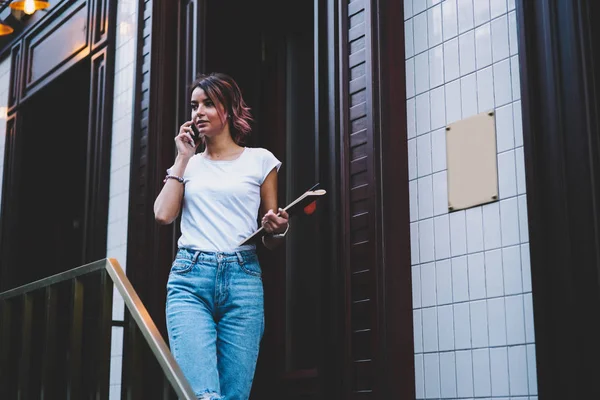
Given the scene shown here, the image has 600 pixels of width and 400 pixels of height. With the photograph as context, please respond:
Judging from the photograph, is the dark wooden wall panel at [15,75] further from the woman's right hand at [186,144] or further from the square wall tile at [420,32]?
the square wall tile at [420,32]

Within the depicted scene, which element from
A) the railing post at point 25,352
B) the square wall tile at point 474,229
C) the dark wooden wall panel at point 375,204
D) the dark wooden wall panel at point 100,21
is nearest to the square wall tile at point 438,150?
the dark wooden wall panel at point 375,204

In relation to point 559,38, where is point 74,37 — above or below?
above

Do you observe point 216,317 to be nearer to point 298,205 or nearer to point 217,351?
point 217,351

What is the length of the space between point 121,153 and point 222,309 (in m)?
3.05

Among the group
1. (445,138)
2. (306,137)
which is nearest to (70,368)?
(445,138)

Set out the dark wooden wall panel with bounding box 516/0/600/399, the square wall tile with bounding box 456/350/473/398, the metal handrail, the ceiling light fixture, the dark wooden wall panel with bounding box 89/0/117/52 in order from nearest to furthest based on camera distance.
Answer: the metal handrail
the dark wooden wall panel with bounding box 516/0/600/399
the square wall tile with bounding box 456/350/473/398
the dark wooden wall panel with bounding box 89/0/117/52
the ceiling light fixture

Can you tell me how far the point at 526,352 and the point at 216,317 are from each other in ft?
4.16

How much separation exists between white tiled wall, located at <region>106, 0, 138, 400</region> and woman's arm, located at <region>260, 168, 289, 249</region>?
2.46m

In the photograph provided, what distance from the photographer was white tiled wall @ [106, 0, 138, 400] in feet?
21.3

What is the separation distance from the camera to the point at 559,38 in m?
3.75

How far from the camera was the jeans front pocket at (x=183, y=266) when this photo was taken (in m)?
3.98

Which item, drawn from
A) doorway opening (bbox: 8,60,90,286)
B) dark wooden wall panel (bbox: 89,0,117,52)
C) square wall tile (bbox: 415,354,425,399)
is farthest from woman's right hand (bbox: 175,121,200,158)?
doorway opening (bbox: 8,60,90,286)

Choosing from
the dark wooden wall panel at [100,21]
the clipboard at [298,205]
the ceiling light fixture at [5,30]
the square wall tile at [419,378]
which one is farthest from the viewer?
the ceiling light fixture at [5,30]

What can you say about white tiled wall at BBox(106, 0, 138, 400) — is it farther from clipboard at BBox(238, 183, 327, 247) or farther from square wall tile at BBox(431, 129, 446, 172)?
square wall tile at BBox(431, 129, 446, 172)
